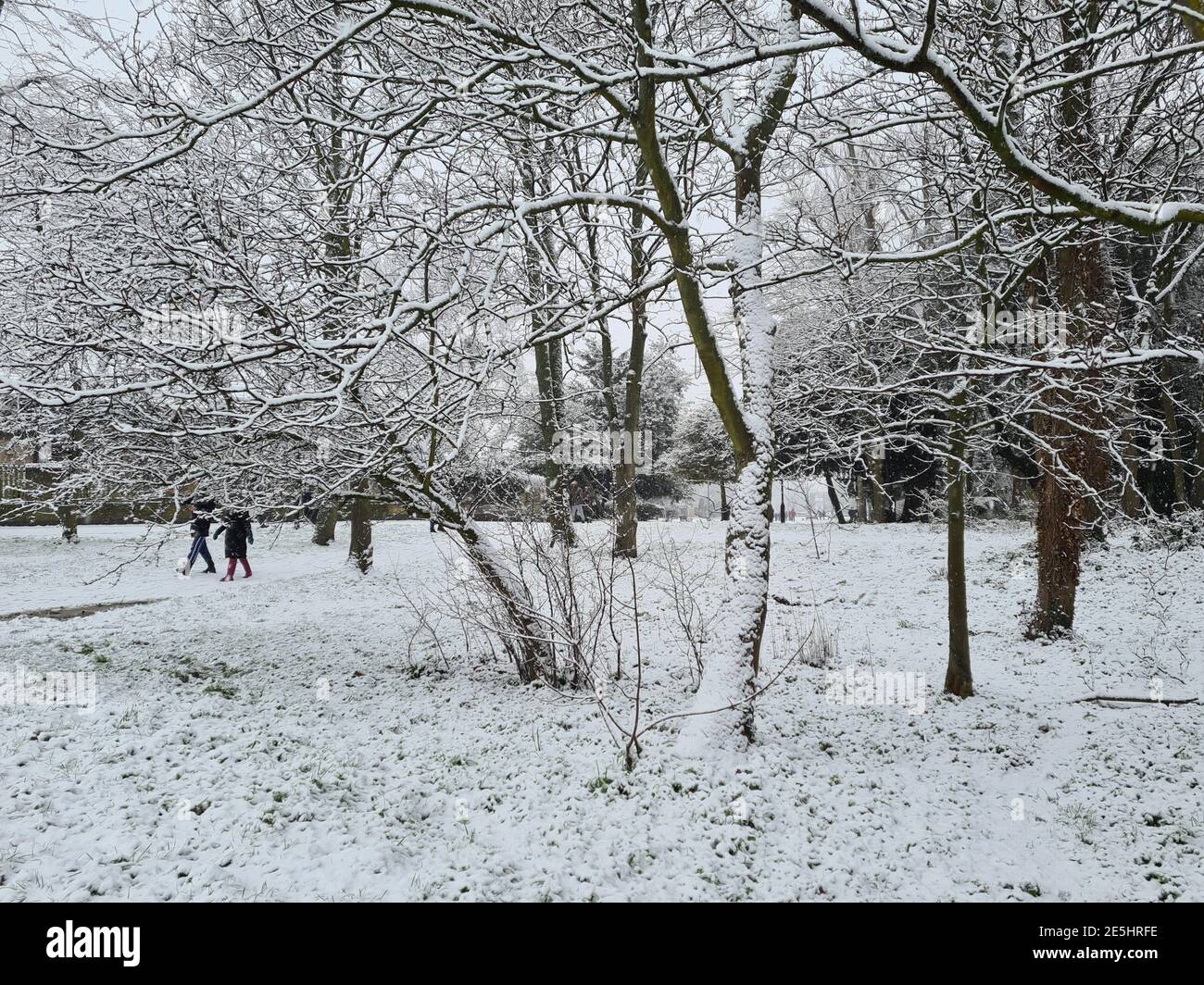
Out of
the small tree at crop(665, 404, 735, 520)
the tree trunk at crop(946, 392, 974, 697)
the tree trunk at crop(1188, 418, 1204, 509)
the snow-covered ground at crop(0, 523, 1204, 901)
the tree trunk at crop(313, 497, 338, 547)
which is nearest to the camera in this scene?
the snow-covered ground at crop(0, 523, 1204, 901)

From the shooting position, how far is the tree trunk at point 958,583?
20.5ft

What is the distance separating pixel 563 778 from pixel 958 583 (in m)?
4.30

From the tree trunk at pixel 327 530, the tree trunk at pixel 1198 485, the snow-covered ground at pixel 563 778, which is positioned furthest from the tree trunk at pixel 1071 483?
the tree trunk at pixel 327 530

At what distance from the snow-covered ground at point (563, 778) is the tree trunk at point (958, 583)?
35 cm

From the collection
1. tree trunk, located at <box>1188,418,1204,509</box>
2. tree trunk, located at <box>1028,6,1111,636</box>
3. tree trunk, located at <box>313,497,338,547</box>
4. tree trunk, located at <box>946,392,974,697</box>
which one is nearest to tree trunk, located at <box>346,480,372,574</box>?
tree trunk, located at <box>313,497,338,547</box>

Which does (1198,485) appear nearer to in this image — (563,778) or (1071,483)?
(1071,483)

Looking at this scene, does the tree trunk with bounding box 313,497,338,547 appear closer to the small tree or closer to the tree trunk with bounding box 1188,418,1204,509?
the small tree

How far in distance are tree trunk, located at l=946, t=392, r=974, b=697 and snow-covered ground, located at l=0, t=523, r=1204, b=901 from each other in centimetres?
35

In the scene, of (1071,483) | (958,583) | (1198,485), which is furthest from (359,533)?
(1198,485)

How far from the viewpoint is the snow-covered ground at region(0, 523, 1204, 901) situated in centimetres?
358

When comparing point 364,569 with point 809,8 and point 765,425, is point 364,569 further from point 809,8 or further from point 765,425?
point 809,8

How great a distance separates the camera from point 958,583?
20.6ft
